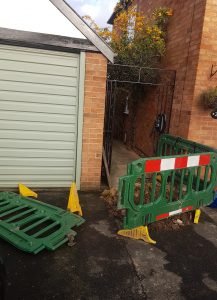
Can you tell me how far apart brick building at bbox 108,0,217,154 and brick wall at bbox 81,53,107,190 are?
1999 mm

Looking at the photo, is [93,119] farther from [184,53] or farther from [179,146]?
[184,53]

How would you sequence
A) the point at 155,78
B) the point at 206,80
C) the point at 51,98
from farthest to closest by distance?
the point at 155,78 < the point at 206,80 < the point at 51,98

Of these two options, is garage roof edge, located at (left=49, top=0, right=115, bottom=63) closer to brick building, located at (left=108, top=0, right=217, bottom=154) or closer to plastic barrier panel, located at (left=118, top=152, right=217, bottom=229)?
brick building, located at (left=108, top=0, right=217, bottom=154)

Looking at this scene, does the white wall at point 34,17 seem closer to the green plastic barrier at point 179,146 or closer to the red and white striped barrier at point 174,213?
the green plastic barrier at point 179,146

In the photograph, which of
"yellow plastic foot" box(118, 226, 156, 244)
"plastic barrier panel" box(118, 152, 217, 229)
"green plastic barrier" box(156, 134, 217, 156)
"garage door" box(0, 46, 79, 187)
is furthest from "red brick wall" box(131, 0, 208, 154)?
"yellow plastic foot" box(118, 226, 156, 244)

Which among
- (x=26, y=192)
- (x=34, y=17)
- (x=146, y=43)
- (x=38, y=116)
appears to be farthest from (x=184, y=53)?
(x=26, y=192)

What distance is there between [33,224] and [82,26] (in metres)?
3.35

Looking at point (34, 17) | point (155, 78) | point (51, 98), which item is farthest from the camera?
point (155, 78)

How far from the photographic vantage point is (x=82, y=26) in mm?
4410

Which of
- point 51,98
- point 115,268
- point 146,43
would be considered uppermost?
point 146,43

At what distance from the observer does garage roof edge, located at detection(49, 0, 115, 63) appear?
14.0 ft

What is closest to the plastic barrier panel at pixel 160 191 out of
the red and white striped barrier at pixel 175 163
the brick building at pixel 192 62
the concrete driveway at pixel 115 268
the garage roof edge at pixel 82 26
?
the red and white striped barrier at pixel 175 163

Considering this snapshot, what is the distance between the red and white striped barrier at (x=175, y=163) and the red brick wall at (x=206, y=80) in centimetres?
169

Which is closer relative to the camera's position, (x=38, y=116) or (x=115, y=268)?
(x=115, y=268)
